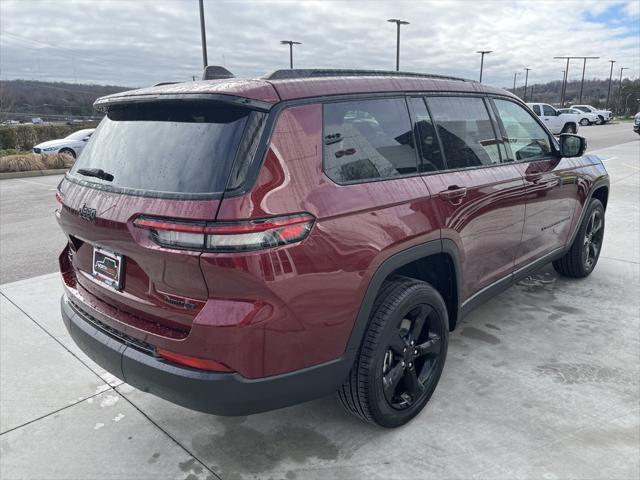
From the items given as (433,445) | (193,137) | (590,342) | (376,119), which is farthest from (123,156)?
(590,342)

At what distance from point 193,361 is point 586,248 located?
415 centimetres

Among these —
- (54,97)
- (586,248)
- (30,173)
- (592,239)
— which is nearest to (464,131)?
(586,248)

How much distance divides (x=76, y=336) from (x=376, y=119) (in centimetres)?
188

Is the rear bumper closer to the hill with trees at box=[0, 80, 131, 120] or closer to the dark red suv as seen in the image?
the dark red suv

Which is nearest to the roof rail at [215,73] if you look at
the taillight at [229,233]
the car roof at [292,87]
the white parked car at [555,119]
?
the car roof at [292,87]

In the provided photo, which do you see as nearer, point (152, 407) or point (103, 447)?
point (103, 447)

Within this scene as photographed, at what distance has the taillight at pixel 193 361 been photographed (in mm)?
1994

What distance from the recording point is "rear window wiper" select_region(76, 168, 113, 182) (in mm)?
2378

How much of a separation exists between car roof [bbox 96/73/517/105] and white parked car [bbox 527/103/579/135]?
87.2 ft

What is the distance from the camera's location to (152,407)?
2916 mm

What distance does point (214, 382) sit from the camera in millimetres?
1990

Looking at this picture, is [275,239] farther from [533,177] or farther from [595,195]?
[595,195]

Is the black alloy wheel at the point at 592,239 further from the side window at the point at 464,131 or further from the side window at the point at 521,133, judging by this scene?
the side window at the point at 464,131

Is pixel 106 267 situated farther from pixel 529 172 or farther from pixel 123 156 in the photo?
pixel 529 172
